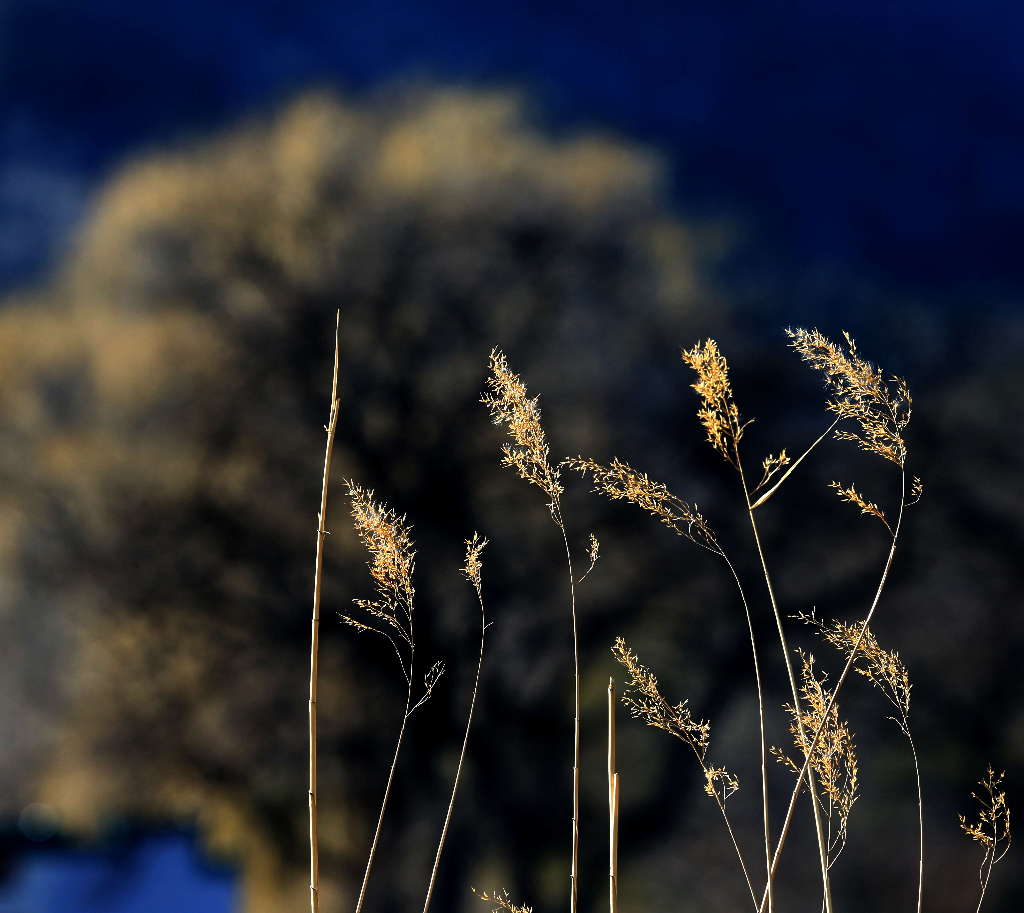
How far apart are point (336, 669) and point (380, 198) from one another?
2.79 ft

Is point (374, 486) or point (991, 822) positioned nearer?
point (991, 822)

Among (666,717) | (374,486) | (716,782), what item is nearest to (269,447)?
(374,486)

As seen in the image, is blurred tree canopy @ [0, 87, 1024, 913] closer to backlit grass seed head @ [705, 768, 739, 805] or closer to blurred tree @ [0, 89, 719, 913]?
blurred tree @ [0, 89, 719, 913]

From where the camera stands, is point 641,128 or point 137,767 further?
point 137,767

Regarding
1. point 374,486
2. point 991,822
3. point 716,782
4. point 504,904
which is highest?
point 374,486

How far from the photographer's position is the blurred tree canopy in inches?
72.8

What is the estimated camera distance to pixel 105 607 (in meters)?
2.01

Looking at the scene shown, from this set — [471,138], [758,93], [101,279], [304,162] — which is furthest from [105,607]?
[758,93]

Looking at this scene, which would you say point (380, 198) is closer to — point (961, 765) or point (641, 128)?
point (641, 128)

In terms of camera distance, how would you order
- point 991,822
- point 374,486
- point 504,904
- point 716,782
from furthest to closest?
point 374,486 → point 716,782 → point 991,822 → point 504,904

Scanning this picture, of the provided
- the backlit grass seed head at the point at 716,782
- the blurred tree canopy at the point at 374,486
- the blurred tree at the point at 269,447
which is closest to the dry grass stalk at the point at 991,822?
the backlit grass seed head at the point at 716,782

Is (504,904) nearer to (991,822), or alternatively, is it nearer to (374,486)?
(991,822)

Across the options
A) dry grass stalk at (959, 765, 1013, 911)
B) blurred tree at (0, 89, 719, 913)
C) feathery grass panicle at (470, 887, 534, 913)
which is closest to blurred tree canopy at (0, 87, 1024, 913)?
blurred tree at (0, 89, 719, 913)

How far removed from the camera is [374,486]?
196 centimetres
